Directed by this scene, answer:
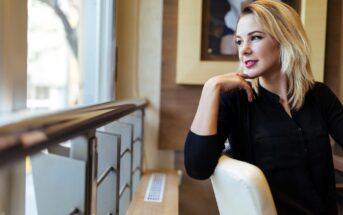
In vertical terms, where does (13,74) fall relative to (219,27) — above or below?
below

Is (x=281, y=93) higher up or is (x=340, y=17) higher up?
(x=340, y=17)

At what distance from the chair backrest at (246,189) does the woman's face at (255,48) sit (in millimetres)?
326

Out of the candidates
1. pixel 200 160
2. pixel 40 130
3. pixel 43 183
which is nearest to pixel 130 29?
pixel 200 160

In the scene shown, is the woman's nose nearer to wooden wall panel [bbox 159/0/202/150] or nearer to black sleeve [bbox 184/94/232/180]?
black sleeve [bbox 184/94/232/180]

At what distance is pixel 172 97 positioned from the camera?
206 centimetres

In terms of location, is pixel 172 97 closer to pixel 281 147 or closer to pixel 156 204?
pixel 156 204

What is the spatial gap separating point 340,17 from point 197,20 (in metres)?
0.75

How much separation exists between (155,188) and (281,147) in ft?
2.55

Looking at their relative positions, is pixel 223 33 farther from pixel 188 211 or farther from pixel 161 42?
pixel 188 211

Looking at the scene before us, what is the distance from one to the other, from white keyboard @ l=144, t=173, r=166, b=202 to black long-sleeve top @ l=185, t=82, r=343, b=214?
1.83ft

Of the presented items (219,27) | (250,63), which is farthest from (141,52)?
(250,63)

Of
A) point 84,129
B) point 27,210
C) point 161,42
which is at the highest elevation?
point 161,42

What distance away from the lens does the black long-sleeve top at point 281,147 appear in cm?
108

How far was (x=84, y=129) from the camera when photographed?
61 cm
